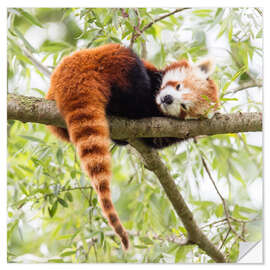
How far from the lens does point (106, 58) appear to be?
6.77 ft

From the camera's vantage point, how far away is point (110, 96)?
2029mm

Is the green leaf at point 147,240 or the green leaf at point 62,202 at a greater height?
the green leaf at point 62,202

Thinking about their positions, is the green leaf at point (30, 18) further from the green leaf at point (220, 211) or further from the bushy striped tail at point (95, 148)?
the green leaf at point (220, 211)

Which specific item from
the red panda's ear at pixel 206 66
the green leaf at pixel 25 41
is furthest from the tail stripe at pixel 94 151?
the red panda's ear at pixel 206 66

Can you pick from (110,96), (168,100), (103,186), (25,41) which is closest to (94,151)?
(103,186)

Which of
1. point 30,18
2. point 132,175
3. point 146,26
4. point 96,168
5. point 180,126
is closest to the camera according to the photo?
point 96,168

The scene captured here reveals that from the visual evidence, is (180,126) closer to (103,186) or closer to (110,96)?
(110,96)

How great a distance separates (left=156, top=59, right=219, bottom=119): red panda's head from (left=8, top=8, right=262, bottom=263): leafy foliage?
0.39ft

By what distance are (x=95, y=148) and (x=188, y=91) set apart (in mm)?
858

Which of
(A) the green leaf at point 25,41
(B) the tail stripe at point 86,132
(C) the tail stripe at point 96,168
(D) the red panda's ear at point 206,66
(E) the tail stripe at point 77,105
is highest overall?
(A) the green leaf at point 25,41

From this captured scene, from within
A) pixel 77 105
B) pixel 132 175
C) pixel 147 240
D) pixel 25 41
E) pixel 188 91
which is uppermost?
pixel 25 41

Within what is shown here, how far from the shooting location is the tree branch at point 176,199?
2236 millimetres

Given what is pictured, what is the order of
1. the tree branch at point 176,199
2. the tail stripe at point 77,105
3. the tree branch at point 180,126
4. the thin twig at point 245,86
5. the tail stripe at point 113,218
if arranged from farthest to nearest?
the thin twig at point 245,86, the tree branch at point 176,199, the tree branch at point 180,126, the tail stripe at point 77,105, the tail stripe at point 113,218
